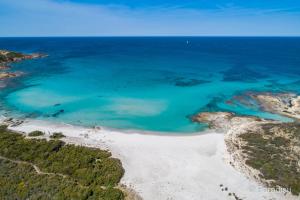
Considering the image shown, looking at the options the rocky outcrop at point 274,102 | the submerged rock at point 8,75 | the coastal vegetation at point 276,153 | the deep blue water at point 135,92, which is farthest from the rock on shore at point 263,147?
the submerged rock at point 8,75

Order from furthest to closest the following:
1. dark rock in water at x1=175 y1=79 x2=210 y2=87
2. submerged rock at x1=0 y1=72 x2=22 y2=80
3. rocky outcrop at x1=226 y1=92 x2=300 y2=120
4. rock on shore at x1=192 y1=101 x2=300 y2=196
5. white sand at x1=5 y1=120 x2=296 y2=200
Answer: submerged rock at x1=0 y1=72 x2=22 y2=80 → dark rock in water at x1=175 y1=79 x2=210 y2=87 → rocky outcrop at x1=226 y1=92 x2=300 y2=120 → rock on shore at x1=192 y1=101 x2=300 y2=196 → white sand at x1=5 y1=120 x2=296 y2=200

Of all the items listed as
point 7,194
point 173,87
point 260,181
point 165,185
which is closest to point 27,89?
point 173,87

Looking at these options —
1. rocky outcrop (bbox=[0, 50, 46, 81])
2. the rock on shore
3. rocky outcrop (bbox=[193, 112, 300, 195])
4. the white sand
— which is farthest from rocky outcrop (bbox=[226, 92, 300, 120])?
rocky outcrop (bbox=[0, 50, 46, 81])

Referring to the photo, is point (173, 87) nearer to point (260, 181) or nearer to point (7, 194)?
point (260, 181)

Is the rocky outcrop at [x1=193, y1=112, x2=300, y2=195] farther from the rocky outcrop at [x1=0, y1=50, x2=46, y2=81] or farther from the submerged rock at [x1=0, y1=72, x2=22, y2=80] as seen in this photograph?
the submerged rock at [x1=0, y1=72, x2=22, y2=80]

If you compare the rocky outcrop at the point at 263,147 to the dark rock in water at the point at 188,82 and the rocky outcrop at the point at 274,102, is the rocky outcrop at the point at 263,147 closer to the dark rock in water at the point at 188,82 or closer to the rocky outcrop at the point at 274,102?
the rocky outcrop at the point at 274,102

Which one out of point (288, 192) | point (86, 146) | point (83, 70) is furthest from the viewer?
point (83, 70)
